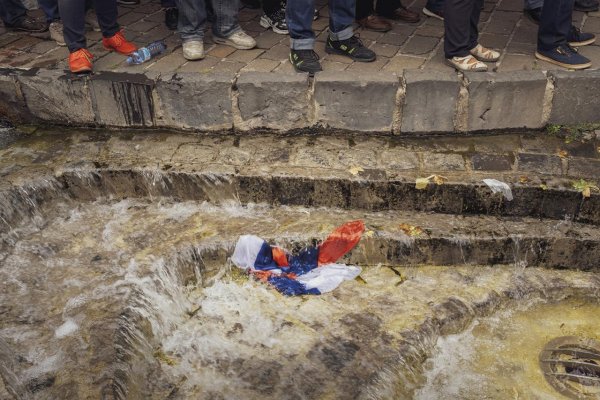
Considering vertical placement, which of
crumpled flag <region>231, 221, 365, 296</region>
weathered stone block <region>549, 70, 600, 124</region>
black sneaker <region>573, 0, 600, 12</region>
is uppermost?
black sneaker <region>573, 0, 600, 12</region>

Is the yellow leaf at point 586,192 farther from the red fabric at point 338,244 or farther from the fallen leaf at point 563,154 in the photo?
the red fabric at point 338,244

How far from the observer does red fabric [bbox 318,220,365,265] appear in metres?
3.98

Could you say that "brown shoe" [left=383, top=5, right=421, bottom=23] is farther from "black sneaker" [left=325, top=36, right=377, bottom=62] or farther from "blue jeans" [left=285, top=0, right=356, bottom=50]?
"blue jeans" [left=285, top=0, right=356, bottom=50]

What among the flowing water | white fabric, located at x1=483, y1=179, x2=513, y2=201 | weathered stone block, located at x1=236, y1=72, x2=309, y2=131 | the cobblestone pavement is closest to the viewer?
the flowing water

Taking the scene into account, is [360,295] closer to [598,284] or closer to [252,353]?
[252,353]

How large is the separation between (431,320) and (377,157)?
4.94 ft

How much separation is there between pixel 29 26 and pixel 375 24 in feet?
12.0

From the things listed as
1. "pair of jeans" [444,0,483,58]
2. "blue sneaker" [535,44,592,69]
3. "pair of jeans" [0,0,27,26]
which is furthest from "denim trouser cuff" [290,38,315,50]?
"pair of jeans" [0,0,27,26]

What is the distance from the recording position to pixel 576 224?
408cm

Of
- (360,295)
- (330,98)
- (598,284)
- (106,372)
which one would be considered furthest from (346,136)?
(106,372)

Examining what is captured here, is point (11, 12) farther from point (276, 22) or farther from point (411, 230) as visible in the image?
point (411, 230)

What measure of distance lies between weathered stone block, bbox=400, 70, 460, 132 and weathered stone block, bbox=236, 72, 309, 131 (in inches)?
34.2

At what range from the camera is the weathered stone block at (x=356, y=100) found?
452 centimetres

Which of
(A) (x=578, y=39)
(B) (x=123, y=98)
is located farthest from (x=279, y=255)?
(A) (x=578, y=39)
